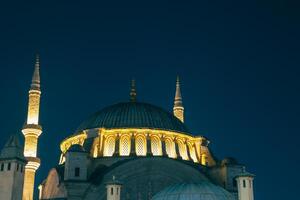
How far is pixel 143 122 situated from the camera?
48781 mm

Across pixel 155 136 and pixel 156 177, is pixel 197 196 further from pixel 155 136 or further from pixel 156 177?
pixel 155 136

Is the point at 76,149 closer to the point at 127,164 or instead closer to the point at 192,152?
the point at 127,164

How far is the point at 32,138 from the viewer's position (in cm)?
4934

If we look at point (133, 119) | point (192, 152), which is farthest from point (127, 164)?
point (192, 152)

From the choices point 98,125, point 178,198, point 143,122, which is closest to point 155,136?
point 143,122

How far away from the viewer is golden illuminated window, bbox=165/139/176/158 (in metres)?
47.7

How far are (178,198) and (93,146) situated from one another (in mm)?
11020

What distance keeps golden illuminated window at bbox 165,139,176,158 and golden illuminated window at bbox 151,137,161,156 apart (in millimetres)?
709

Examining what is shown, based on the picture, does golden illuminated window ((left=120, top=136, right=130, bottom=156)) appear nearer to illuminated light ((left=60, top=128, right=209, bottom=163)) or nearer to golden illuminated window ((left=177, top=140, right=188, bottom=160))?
illuminated light ((left=60, top=128, right=209, bottom=163))

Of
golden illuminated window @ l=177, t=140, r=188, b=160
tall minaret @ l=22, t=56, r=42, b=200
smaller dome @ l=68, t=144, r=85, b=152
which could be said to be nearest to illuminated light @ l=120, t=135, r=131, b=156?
smaller dome @ l=68, t=144, r=85, b=152

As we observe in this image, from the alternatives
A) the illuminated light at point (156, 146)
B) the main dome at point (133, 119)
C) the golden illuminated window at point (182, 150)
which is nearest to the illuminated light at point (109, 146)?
the main dome at point (133, 119)

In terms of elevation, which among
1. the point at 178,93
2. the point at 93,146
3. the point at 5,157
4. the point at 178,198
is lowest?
the point at 178,198

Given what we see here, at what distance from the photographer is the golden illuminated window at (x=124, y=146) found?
A: 46.7 meters

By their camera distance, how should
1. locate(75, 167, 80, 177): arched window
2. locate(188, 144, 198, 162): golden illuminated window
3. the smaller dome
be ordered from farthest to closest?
locate(188, 144, 198, 162): golden illuminated window → the smaller dome → locate(75, 167, 80, 177): arched window
